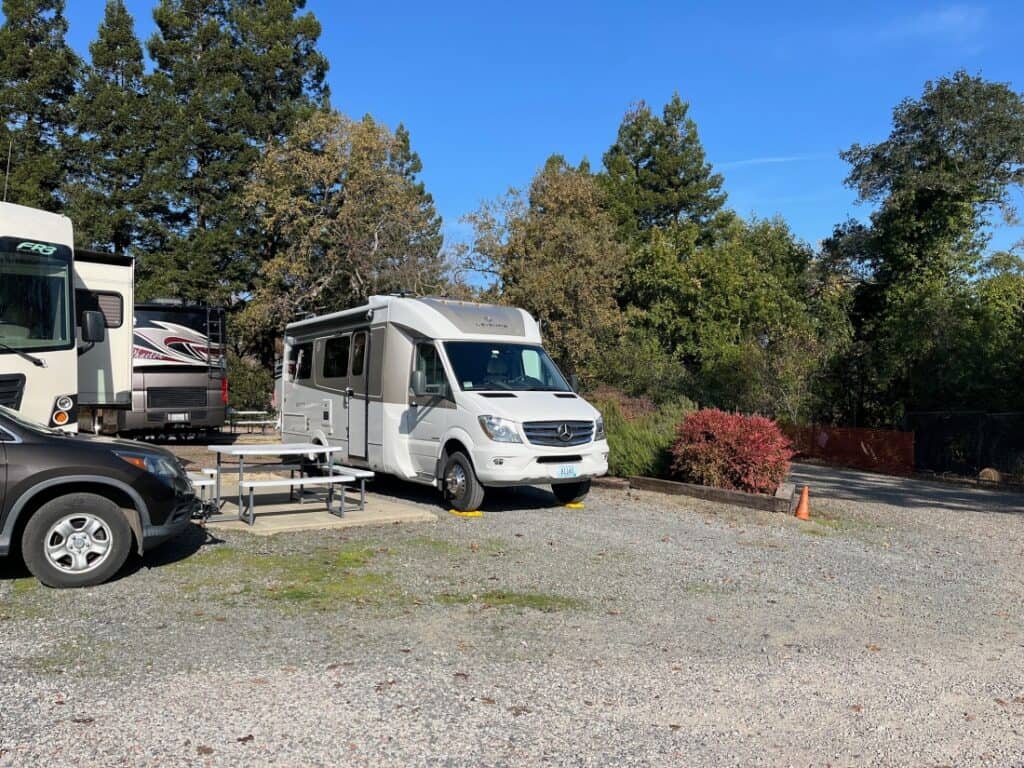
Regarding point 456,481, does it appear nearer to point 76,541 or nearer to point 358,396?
point 358,396

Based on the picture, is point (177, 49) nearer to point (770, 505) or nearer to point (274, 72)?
point (274, 72)

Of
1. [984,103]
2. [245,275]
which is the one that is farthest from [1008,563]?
[245,275]

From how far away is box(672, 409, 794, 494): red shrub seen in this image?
11812mm

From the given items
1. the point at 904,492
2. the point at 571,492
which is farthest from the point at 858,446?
the point at 571,492

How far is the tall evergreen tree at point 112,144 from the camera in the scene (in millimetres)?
34625

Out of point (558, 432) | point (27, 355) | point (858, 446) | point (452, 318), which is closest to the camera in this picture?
point (27, 355)

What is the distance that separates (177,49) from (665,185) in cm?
2423

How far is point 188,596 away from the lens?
641 centimetres

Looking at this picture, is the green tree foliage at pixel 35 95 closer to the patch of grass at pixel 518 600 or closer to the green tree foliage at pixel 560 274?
the green tree foliage at pixel 560 274

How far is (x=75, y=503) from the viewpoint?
6.48 m

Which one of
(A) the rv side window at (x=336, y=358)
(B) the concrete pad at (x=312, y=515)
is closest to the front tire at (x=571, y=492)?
(B) the concrete pad at (x=312, y=515)

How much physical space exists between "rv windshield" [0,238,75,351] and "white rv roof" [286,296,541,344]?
3.85 m

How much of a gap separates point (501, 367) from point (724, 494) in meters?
3.53

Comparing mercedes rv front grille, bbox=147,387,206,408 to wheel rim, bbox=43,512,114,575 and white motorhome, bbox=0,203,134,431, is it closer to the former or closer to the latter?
white motorhome, bbox=0,203,134,431
